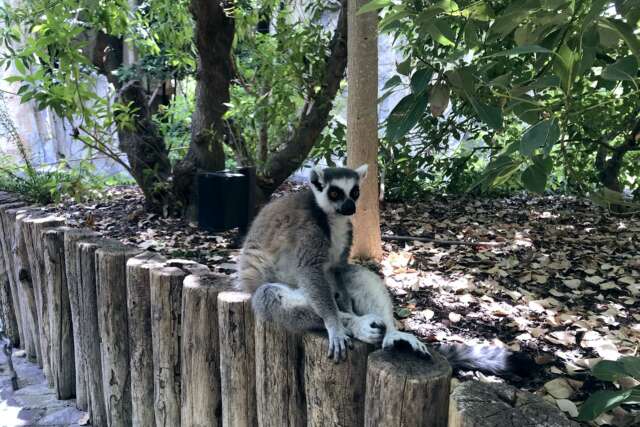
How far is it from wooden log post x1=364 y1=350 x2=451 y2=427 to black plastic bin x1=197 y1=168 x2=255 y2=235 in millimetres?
3406

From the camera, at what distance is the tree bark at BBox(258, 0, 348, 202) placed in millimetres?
5211

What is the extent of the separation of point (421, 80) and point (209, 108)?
13.2 feet

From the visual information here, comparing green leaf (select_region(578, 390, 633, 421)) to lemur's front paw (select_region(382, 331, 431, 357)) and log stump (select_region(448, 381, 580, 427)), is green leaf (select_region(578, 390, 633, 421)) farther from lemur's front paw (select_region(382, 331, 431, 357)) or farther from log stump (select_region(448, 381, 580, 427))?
lemur's front paw (select_region(382, 331, 431, 357))

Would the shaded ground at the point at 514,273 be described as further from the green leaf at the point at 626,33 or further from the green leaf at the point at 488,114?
the green leaf at the point at 626,33

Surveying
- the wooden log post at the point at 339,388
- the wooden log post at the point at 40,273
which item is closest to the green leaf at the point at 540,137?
the wooden log post at the point at 339,388

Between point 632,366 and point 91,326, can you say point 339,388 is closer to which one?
point 632,366

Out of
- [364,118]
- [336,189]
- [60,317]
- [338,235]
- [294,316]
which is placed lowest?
[60,317]

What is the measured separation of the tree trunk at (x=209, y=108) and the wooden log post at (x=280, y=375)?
11.7 ft

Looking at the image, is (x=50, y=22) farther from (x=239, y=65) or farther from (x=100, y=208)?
(x=100, y=208)

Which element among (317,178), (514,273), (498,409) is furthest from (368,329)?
(514,273)

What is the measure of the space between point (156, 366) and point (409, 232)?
3165 millimetres

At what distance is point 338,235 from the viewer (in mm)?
2830

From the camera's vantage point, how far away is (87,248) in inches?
112

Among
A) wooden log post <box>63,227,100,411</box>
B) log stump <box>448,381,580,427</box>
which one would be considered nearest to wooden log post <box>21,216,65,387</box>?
wooden log post <box>63,227,100,411</box>
